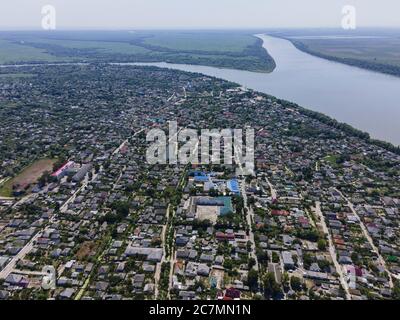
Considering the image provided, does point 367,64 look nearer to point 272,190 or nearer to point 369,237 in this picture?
point 272,190

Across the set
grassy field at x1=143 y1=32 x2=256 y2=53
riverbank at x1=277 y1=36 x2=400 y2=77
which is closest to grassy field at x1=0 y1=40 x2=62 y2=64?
grassy field at x1=143 y1=32 x2=256 y2=53

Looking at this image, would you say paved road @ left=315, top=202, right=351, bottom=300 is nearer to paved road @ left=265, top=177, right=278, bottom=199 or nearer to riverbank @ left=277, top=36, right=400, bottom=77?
paved road @ left=265, top=177, right=278, bottom=199

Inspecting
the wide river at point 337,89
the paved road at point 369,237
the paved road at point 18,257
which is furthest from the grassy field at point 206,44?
the paved road at point 18,257

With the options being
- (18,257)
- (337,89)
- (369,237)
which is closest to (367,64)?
(337,89)

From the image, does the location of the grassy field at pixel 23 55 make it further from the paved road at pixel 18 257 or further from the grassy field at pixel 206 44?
the paved road at pixel 18 257

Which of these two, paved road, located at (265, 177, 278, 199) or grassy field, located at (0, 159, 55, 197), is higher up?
grassy field, located at (0, 159, 55, 197)
